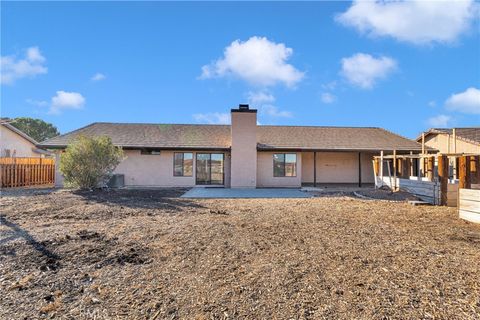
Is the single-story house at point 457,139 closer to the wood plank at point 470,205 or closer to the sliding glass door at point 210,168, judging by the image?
the sliding glass door at point 210,168

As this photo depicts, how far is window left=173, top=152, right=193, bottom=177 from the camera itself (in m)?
19.5

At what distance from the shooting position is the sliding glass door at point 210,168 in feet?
64.2

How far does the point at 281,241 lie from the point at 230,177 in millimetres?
13553

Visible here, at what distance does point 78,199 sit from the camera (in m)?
12.0

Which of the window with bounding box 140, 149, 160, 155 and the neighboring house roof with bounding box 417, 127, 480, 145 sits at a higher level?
the neighboring house roof with bounding box 417, 127, 480, 145

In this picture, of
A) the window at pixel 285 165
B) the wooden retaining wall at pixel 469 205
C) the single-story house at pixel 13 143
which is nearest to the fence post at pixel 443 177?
the wooden retaining wall at pixel 469 205

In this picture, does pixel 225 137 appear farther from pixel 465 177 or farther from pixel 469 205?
pixel 469 205

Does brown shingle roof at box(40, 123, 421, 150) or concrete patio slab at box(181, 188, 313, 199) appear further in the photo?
brown shingle roof at box(40, 123, 421, 150)

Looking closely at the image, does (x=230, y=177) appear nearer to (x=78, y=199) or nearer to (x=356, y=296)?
(x=78, y=199)

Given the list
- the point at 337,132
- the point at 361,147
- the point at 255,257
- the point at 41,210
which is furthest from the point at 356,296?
the point at 337,132

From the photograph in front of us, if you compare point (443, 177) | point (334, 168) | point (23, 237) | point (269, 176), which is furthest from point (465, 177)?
point (334, 168)

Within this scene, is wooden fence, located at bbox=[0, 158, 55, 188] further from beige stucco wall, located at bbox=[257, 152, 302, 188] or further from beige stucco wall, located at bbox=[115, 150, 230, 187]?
beige stucco wall, located at bbox=[257, 152, 302, 188]

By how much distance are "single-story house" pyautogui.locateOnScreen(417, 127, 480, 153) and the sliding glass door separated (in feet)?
49.4

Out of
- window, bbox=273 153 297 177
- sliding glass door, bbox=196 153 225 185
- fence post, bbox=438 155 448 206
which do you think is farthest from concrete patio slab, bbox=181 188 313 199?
fence post, bbox=438 155 448 206
